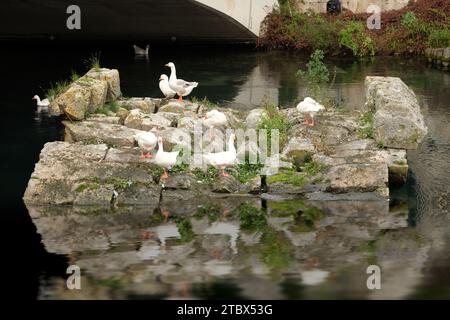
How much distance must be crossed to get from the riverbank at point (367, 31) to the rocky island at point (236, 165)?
475 inches

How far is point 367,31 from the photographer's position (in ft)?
95.9

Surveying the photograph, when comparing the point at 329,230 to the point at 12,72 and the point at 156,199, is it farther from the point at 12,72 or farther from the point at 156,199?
the point at 12,72

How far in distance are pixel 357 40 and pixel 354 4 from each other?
6.98ft

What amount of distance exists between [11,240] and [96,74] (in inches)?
271

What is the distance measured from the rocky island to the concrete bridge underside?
12421 millimetres

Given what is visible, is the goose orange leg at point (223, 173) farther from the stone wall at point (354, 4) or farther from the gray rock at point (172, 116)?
the stone wall at point (354, 4)

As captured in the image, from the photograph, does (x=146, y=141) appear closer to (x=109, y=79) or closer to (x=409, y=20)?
(x=109, y=79)

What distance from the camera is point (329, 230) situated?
12.3 m

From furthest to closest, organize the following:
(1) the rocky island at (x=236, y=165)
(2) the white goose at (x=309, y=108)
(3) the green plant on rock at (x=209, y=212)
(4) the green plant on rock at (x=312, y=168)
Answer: (2) the white goose at (x=309, y=108) → (4) the green plant on rock at (x=312, y=168) → (1) the rocky island at (x=236, y=165) → (3) the green plant on rock at (x=209, y=212)

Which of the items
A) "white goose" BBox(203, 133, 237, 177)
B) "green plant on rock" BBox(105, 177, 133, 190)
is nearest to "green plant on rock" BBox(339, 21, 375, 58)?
"white goose" BBox(203, 133, 237, 177)

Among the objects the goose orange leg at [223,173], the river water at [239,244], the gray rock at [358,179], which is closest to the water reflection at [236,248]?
the river water at [239,244]

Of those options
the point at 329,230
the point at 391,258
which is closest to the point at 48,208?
the point at 329,230

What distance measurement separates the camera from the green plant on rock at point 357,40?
2873 centimetres

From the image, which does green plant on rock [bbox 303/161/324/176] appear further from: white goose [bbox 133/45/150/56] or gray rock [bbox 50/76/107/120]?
white goose [bbox 133/45/150/56]
